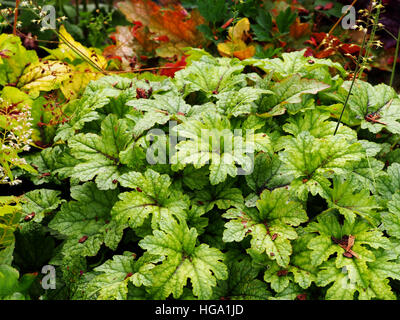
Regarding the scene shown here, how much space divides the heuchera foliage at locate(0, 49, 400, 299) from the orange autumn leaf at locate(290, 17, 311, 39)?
723mm

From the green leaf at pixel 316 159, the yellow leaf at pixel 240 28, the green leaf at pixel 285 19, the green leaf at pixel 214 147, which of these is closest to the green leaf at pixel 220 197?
the green leaf at pixel 214 147

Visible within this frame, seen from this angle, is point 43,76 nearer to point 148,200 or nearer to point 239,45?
point 148,200

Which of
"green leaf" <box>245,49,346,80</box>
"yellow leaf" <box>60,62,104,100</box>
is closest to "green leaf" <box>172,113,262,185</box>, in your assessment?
"green leaf" <box>245,49,346,80</box>

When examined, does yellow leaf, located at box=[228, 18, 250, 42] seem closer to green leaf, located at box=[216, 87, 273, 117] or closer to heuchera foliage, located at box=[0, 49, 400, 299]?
heuchera foliage, located at box=[0, 49, 400, 299]

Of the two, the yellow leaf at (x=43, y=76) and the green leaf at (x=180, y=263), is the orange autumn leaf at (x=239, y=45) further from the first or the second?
the green leaf at (x=180, y=263)

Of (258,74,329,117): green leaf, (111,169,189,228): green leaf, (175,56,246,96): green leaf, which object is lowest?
(111,169,189,228): green leaf

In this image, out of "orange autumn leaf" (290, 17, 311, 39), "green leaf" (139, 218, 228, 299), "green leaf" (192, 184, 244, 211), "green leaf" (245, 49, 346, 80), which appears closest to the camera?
"green leaf" (139, 218, 228, 299)

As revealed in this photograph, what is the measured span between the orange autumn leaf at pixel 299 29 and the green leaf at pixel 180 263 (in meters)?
1.69

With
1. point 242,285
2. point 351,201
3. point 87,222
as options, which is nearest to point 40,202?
point 87,222

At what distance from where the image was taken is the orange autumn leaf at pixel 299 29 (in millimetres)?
2496

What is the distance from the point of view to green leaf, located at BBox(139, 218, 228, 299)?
4.33 ft

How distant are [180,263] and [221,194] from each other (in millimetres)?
346

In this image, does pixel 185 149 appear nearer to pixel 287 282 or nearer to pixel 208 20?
pixel 287 282
